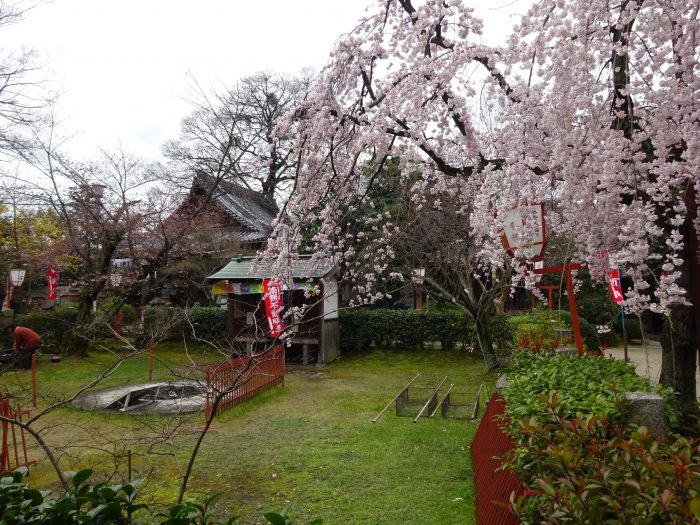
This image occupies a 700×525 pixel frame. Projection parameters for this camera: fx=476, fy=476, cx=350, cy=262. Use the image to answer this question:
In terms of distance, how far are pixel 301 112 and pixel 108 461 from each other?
4606 millimetres

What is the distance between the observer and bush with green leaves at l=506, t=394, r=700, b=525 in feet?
4.98

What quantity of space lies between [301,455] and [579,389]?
3.59m

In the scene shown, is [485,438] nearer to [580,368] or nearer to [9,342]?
[580,368]

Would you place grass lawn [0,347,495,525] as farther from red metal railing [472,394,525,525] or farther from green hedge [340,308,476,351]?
green hedge [340,308,476,351]


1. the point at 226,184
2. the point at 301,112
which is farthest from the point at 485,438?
the point at 226,184

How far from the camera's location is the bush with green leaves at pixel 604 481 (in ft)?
4.98

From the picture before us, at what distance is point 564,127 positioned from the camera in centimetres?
365

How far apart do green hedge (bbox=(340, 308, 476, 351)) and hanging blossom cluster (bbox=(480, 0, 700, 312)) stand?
9345mm

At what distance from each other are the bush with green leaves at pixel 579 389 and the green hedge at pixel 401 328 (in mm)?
8570

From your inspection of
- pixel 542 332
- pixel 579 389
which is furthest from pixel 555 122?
pixel 542 332

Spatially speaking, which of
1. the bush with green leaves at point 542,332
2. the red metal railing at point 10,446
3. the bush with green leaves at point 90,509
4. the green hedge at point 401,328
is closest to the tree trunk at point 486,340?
the bush with green leaves at point 542,332

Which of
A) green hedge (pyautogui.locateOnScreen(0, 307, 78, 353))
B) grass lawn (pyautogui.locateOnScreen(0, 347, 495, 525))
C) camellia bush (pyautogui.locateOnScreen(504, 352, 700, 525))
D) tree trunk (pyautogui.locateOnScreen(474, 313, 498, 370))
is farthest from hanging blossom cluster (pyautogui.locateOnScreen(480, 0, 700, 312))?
green hedge (pyautogui.locateOnScreen(0, 307, 78, 353))

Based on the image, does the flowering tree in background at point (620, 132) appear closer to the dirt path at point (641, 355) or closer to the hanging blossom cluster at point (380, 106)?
the hanging blossom cluster at point (380, 106)

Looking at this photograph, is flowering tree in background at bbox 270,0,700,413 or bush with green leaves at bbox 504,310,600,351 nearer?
flowering tree in background at bbox 270,0,700,413
